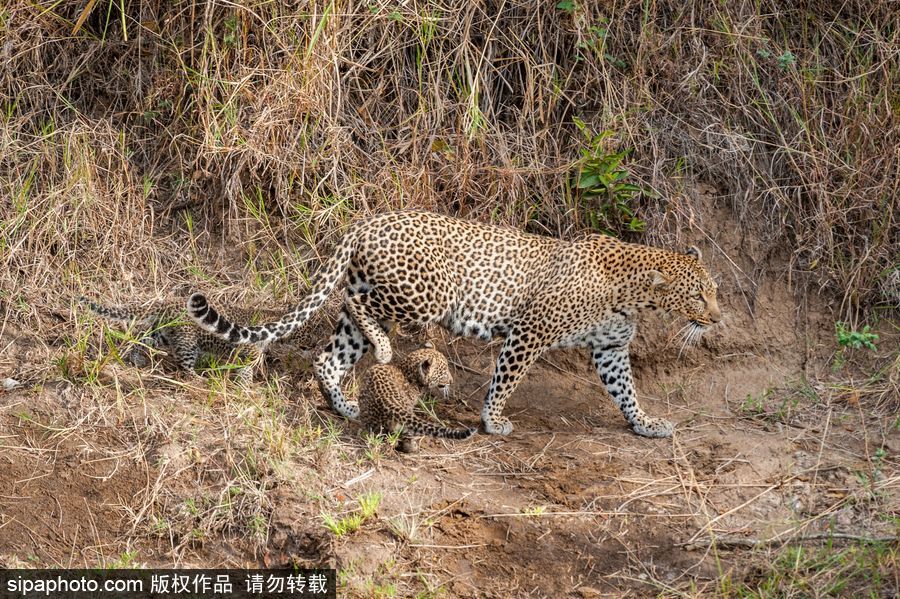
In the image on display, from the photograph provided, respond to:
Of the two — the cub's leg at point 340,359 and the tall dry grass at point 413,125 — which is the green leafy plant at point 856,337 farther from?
the cub's leg at point 340,359

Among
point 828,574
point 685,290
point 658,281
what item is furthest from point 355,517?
point 685,290

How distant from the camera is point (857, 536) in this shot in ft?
19.9

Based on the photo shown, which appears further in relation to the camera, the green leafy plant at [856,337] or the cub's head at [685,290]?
the green leafy plant at [856,337]

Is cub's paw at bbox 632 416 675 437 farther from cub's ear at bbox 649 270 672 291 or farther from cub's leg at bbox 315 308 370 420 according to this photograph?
cub's leg at bbox 315 308 370 420

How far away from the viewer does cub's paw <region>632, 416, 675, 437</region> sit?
25.4ft

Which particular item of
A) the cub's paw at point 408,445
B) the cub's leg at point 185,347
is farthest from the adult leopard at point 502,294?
the cub's paw at point 408,445

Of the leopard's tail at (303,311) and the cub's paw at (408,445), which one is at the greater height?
the leopard's tail at (303,311)

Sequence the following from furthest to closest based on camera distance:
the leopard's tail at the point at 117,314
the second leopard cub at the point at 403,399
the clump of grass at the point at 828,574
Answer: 1. the leopard's tail at the point at 117,314
2. the second leopard cub at the point at 403,399
3. the clump of grass at the point at 828,574

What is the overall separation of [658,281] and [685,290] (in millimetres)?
222

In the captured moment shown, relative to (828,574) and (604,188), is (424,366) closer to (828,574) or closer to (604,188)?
(604,188)

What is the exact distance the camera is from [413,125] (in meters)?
9.02

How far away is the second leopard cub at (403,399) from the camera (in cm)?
713

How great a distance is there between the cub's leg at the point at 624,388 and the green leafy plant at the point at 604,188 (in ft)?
3.95

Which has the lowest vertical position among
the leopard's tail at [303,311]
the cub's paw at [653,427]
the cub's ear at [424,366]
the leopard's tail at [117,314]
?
the cub's paw at [653,427]
